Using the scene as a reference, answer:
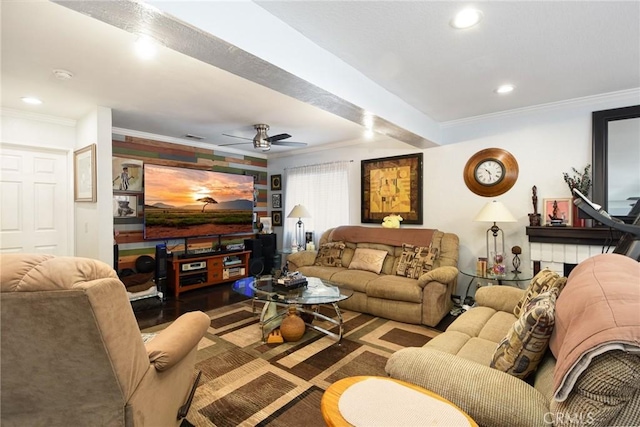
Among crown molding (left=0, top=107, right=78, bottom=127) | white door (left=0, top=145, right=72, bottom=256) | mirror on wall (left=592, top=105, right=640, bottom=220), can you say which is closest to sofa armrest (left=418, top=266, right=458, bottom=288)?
mirror on wall (left=592, top=105, right=640, bottom=220)

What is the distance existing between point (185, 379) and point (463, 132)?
399 centimetres

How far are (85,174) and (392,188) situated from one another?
4.02m

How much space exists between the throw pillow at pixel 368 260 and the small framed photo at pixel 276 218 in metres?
2.34

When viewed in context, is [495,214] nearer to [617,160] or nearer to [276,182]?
[617,160]

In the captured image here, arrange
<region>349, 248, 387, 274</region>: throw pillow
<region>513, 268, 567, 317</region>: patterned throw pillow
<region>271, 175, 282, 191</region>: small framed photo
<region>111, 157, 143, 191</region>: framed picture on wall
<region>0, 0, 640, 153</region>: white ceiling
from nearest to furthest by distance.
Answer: <region>0, 0, 640, 153</region>: white ceiling < <region>513, 268, 567, 317</region>: patterned throw pillow < <region>349, 248, 387, 274</region>: throw pillow < <region>111, 157, 143, 191</region>: framed picture on wall < <region>271, 175, 282, 191</region>: small framed photo

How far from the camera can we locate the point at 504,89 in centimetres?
291

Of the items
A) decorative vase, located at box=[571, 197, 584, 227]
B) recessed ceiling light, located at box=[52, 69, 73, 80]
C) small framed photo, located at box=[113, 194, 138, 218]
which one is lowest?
decorative vase, located at box=[571, 197, 584, 227]

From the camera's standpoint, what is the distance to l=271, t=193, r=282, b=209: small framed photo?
6.14 metres

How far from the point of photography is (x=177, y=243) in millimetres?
4816

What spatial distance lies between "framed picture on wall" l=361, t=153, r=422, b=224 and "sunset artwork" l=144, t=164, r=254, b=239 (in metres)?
2.24

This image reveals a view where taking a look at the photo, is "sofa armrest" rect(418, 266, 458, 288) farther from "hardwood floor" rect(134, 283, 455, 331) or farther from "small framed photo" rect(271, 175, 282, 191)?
"small framed photo" rect(271, 175, 282, 191)

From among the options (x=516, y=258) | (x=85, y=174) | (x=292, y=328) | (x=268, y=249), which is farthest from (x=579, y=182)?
(x=85, y=174)

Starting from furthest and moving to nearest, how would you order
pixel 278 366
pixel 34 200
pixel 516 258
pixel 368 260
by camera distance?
pixel 368 260, pixel 34 200, pixel 516 258, pixel 278 366

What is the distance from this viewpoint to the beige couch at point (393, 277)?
127 inches
